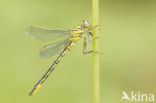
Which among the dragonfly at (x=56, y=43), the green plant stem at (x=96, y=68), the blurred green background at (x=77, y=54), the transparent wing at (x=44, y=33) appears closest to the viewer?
the green plant stem at (x=96, y=68)

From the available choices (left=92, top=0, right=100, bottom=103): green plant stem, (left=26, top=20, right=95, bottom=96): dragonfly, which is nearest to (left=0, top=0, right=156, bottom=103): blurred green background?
(left=26, top=20, right=95, bottom=96): dragonfly

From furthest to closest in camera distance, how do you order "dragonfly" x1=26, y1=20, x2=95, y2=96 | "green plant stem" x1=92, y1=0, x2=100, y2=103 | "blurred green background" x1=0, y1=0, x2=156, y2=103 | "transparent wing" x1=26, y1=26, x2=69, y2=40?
"blurred green background" x1=0, y1=0, x2=156, y2=103 → "transparent wing" x1=26, y1=26, x2=69, y2=40 → "dragonfly" x1=26, y1=20, x2=95, y2=96 → "green plant stem" x1=92, y1=0, x2=100, y2=103

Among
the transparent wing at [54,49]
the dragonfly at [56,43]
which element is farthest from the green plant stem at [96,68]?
the transparent wing at [54,49]

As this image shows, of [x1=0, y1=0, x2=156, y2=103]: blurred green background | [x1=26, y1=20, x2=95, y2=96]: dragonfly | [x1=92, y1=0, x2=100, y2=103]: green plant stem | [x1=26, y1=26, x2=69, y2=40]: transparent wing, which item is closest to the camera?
[x1=92, y1=0, x2=100, y2=103]: green plant stem

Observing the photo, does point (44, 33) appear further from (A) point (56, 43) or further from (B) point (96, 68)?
(B) point (96, 68)

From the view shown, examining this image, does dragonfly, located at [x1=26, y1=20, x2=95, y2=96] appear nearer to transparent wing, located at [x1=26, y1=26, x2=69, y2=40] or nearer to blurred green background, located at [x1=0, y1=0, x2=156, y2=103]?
transparent wing, located at [x1=26, y1=26, x2=69, y2=40]

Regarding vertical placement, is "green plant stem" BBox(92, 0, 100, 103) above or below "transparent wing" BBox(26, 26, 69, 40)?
below

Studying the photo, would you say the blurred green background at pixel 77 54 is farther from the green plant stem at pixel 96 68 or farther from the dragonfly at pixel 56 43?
the green plant stem at pixel 96 68

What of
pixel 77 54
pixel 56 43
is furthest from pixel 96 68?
pixel 77 54
